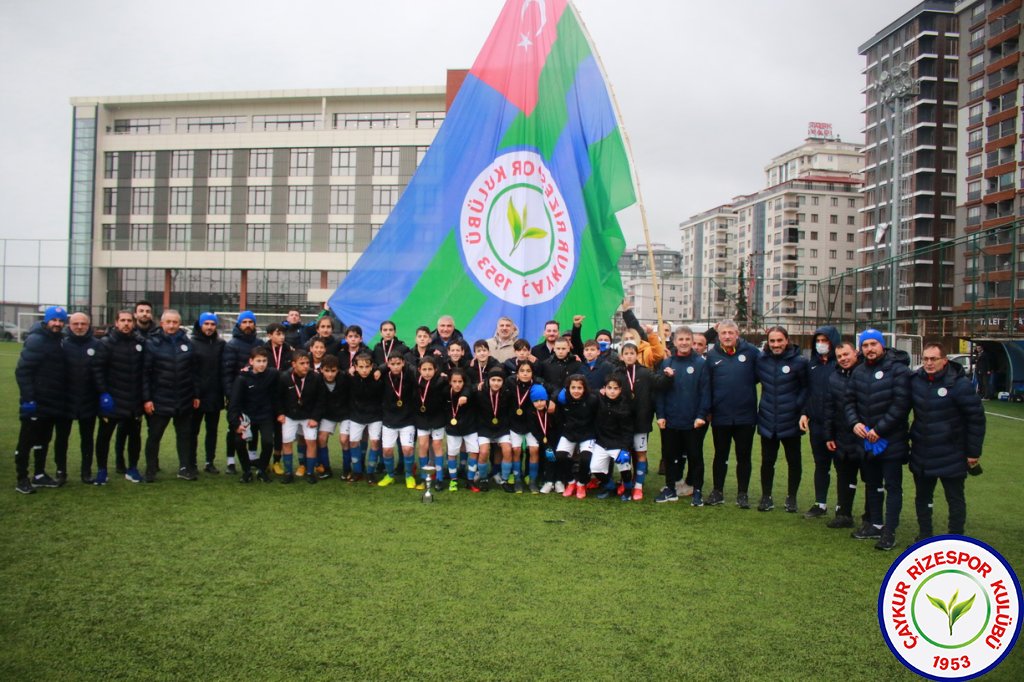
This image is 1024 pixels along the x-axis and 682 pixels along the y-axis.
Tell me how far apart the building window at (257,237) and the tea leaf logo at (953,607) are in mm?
45983

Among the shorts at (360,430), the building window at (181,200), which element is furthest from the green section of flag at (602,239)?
the building window at (181,200)

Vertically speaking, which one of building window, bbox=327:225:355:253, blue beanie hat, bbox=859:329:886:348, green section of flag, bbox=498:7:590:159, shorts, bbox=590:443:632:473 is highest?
building window, bbox=327:225:355:253

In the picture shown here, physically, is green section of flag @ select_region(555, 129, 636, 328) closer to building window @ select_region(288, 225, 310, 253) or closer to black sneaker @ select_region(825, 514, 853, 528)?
black sneaker @ select_region(825, 514, 853, 528)

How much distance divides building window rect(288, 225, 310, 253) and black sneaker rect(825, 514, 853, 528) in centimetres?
4175

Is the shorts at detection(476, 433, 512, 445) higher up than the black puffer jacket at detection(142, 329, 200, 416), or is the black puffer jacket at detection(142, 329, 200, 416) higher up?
the black puffer jacket at detection(142, 329, 200, 416)

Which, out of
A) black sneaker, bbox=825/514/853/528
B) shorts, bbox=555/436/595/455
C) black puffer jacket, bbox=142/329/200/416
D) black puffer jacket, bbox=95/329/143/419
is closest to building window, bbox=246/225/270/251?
black puffer jacket, bbox=142/329/200/416

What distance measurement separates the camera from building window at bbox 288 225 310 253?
44.5 meters

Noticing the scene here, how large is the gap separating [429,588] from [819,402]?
4.03m

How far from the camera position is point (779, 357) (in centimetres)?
666

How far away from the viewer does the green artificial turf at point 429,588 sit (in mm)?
A: 3500

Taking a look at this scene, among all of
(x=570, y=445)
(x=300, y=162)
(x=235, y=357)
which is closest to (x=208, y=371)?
(x=235, y=357)

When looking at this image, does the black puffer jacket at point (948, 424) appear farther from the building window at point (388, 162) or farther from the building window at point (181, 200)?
the building window at point (181, 200)

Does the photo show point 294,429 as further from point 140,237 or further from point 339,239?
point 140,237

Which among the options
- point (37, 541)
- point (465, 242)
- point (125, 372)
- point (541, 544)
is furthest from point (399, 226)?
point (37, 541)
